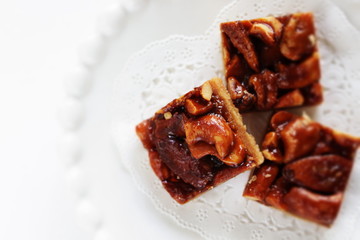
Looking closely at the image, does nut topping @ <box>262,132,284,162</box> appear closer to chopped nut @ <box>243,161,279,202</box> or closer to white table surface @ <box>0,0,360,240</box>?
chopped nut @ <box>243,161,279,202</box>

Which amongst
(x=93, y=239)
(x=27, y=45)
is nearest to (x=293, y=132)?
(x=93, y=239)

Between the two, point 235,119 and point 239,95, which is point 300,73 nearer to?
point 239,95

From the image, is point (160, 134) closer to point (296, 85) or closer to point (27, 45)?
point (296, 85)

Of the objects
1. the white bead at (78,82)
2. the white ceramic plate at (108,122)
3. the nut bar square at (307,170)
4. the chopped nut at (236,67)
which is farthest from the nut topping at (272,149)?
the white bead at (78,82)

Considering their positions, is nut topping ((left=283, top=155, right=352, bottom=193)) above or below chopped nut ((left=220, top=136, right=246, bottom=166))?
below

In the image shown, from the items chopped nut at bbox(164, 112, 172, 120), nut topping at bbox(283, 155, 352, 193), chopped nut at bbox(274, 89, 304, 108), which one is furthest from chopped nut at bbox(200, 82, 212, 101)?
nut topping at bbox(283, 155, 352, 193)

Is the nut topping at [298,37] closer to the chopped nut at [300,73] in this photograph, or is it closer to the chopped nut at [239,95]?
the chopped nut at [300,73]

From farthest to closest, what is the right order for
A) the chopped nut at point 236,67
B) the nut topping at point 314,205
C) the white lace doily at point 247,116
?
1. the white lace doily at point 247,116
2. the chopped nut at point 236,67
3. the nut topping at point 314,205
